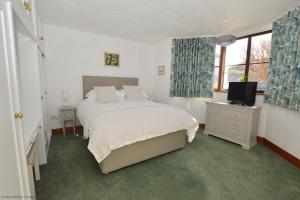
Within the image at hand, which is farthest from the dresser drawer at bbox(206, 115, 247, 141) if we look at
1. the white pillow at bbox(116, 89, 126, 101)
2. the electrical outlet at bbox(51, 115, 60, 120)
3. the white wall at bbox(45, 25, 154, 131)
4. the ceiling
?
the electrical outlet at bbox(51, 115, 60, 120)

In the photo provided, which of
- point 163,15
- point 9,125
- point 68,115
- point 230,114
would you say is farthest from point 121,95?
point 9,125

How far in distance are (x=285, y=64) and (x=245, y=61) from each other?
1.05 metres

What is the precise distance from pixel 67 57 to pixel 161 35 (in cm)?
236

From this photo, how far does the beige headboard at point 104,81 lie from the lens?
3.60m

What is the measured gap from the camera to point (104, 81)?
3.83 metres

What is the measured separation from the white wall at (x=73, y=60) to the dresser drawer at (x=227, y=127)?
8.78ft

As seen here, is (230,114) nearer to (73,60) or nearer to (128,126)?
(128,126)

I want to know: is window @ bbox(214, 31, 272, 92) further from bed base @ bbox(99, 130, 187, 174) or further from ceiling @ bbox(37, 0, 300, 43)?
bed base @ bbox(99, 130, 187, 174)

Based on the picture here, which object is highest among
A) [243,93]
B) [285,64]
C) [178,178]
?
[285,64]

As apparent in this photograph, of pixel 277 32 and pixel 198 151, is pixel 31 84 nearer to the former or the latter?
pixel 198 151

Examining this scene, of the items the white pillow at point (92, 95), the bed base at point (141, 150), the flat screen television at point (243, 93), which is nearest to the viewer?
the bed base at point (141, 150)

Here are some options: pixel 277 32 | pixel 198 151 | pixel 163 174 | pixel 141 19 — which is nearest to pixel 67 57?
pixel 141 19

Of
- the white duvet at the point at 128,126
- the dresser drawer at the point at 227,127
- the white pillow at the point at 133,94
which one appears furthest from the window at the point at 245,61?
the white pillow at the point at 133,94

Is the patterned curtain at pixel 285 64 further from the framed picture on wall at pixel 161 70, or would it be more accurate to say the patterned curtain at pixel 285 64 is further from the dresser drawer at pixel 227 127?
the framed picture on wall at pixel 161 70
